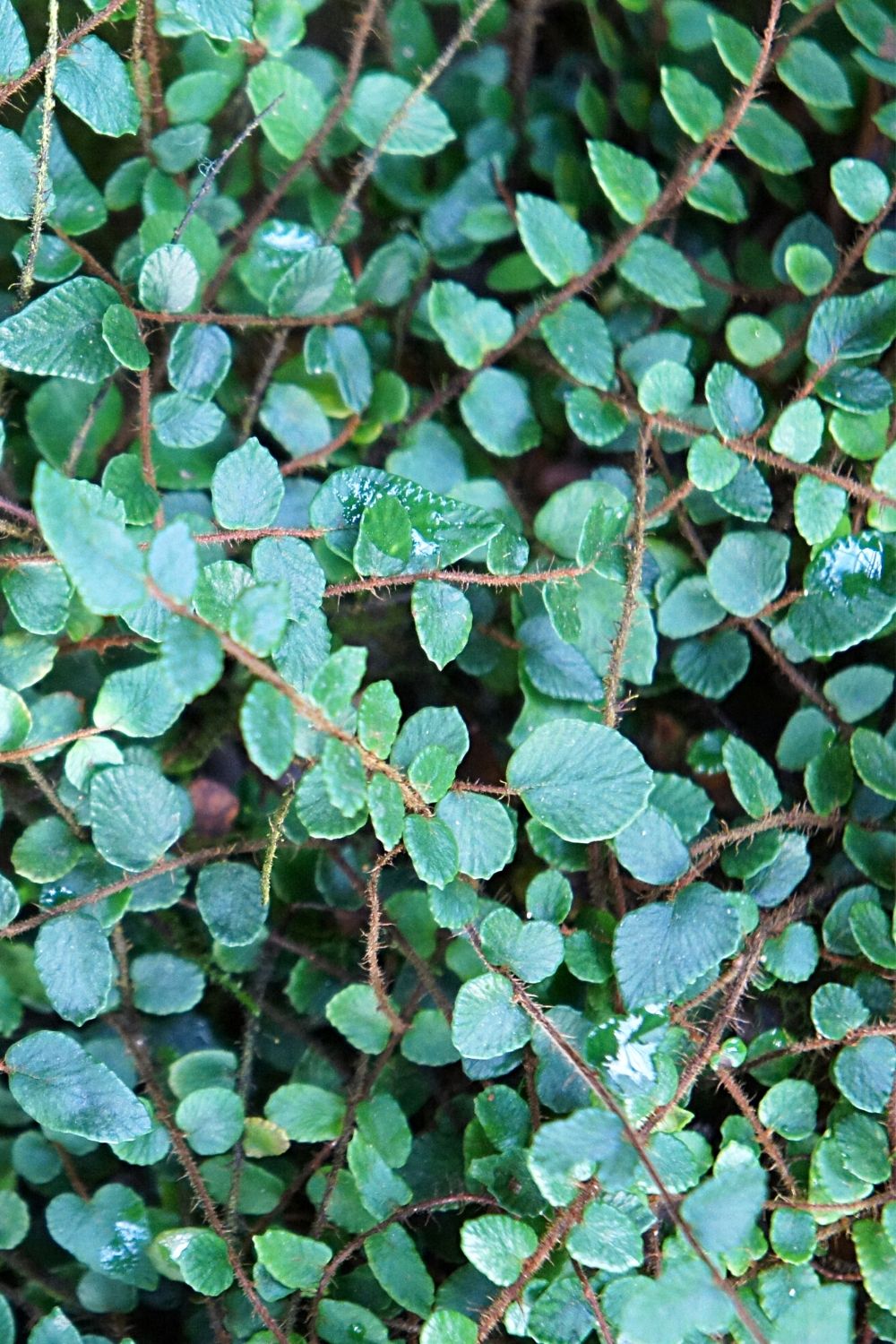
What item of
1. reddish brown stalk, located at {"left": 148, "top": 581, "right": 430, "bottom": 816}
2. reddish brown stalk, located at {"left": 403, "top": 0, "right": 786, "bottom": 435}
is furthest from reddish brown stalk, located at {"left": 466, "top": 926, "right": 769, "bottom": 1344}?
reddish brown stalk, located at {"left": 403, "top": 0, "right": 786, "bottom": 435}

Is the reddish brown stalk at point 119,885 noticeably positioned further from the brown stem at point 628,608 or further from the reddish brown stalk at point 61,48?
the reddish brown stalk at point 61,48

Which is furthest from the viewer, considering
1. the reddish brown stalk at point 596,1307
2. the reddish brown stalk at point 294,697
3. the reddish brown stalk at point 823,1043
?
the reddish brown stalk at point 823,1043

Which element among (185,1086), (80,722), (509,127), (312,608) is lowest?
(185,1086)

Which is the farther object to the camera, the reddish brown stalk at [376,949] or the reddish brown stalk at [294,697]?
the reddish brown stalk at [376,949]

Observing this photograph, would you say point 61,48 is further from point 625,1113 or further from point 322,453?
point 625,1113

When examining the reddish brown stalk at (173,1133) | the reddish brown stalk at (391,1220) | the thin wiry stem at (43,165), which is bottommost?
the reddish brown stalk at (173,1133)

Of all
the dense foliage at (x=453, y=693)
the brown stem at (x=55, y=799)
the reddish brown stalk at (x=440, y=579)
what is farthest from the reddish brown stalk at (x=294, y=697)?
the brown stem at (x=55, y=799)

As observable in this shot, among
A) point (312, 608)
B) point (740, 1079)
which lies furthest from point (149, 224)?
point (740, 1079)

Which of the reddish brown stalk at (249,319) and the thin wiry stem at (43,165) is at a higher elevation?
the thin wiry stem at (43,165)

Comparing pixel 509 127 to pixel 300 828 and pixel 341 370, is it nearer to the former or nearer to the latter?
pixel 341 370
